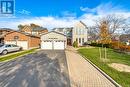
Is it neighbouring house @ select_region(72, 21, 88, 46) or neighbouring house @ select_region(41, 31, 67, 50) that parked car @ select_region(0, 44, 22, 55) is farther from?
neighbouring house @ select_region(72, 21, 88, 46)

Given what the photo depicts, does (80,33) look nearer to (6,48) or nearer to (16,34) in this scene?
(16,34)

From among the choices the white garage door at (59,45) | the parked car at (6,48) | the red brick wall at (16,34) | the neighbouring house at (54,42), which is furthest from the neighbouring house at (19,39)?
the parked car at (6,48)

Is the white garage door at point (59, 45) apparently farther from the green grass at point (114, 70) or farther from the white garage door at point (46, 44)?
the green grass at point (114, 70)

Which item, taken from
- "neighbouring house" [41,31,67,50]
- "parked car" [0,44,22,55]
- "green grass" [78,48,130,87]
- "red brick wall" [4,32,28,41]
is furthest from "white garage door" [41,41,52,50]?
"green grass" [78,48,130,87]

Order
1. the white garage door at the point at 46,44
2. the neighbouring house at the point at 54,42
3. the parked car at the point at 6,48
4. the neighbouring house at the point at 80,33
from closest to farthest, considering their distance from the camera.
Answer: the parked car at the point at 6,48 → the neighbouring house at the point at 54,42 → the white garage door at the point at 46,44 → the neighbouring house at the point at 80,33

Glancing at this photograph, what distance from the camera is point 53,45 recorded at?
4097 cm

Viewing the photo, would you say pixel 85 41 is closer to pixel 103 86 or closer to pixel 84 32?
pixel 84 32

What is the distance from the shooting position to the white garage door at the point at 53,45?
40812 millimetres

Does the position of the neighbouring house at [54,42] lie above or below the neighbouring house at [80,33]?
below

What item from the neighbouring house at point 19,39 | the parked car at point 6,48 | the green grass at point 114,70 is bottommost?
the green grass at point 114,70

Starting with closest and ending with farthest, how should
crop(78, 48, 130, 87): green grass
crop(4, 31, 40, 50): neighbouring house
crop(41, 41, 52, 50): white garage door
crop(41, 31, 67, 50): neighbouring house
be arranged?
crop(78, 48, 130, 87): green grass
crop(4, 31, 40, 50): neighbouring house
crop(41, 31, 67, 50): neighbouring house
crop(41, 41, 52, 50): white garage door

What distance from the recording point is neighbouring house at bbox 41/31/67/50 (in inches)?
1607

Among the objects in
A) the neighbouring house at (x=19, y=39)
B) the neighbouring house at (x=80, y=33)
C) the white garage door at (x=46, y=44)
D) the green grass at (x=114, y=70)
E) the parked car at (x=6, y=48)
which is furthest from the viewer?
the neighbouring house at (x=80, y=33)

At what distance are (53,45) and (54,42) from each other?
742 millimetres
